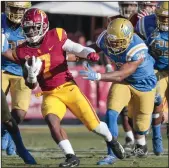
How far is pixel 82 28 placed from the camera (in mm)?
20359

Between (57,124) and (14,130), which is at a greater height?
(57,124)

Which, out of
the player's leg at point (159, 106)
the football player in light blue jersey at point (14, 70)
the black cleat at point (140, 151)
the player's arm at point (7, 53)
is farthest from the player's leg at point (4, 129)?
the player's leg at point (159, 106)

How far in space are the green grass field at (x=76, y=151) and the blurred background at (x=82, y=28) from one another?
0.86 meters

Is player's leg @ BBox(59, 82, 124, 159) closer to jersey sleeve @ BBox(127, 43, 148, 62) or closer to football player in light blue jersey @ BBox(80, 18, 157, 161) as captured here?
football player in light blue jersey @ BBox(80, 18, 157, 161)

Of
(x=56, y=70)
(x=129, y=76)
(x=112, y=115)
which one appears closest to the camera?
(x=56, y=70)

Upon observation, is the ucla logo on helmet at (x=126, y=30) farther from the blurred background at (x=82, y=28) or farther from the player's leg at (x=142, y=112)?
the blurred background at (x=82, y=28)

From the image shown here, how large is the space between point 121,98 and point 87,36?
10.2 meters

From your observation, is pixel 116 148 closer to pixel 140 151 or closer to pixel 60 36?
pixel 140 151

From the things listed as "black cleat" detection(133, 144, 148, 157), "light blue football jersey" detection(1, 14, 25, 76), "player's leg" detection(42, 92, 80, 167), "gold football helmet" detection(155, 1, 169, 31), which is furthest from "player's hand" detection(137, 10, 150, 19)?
"player's leg" detection(42, 92, 80, 167)

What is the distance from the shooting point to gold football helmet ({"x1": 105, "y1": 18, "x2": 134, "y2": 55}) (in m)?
9.81

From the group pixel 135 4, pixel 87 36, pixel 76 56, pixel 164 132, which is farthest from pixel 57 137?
pixel 87 36

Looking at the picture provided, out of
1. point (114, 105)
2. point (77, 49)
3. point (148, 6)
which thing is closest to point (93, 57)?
point (77, 49)

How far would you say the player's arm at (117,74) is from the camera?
9117mm

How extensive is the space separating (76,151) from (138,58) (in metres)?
2.05
